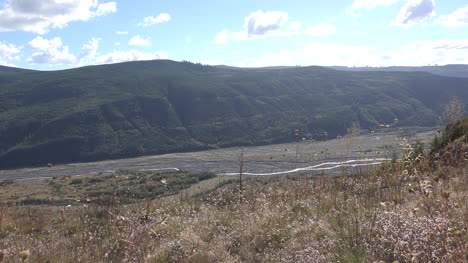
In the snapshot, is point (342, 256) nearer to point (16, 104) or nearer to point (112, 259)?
point (112, 259)

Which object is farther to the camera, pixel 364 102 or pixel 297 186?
pixel 364 102

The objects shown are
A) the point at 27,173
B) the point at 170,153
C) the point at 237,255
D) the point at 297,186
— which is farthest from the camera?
the point at 170,153

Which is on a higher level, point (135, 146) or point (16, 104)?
point (16, 104)

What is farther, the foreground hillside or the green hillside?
the green hillside

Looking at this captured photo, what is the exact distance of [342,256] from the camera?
349 cm

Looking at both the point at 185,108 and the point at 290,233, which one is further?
the point at 185,108

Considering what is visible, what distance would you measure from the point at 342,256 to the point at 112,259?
2465 mm

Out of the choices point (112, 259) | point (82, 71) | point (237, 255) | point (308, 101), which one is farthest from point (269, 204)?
point (82, 71)

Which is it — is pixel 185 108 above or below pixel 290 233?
below

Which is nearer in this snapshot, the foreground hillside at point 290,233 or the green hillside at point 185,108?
the foreground hillside at point 290,233

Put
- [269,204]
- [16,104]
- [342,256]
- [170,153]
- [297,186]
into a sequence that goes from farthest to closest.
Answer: [16,104], [170,153], [297,186], [269,204], [342,256]

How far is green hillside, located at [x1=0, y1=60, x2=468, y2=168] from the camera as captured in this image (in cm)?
9856

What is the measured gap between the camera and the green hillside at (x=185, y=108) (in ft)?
323

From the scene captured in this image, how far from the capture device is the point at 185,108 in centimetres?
12631
